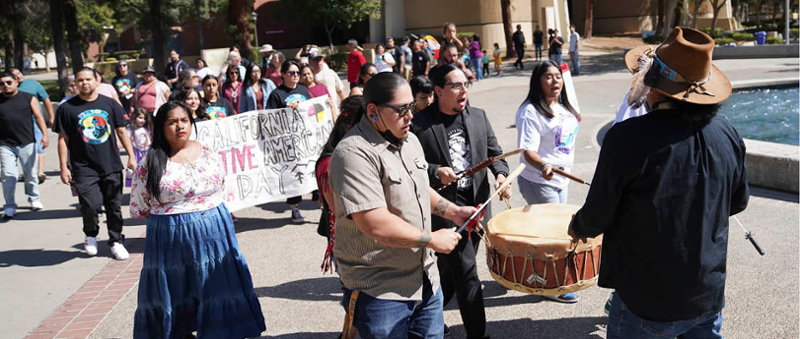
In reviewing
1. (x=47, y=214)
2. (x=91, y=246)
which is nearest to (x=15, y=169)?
(x=47, y=214)

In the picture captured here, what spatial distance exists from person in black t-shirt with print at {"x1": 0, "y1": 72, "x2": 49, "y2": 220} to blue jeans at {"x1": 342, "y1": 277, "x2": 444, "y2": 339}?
7.60 metres

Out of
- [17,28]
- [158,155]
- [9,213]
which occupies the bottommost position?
[9,213]

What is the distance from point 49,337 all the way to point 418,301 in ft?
11.6

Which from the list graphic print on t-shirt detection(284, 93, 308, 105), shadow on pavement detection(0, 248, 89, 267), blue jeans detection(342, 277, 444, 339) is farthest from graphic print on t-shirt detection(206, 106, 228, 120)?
blue jeans detection(342, 277, 444, 339)

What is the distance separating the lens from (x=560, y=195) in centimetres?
530

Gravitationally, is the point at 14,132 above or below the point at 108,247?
above

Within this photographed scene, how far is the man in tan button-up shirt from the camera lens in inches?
118

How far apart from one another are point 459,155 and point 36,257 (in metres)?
5.36

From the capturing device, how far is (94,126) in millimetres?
7027

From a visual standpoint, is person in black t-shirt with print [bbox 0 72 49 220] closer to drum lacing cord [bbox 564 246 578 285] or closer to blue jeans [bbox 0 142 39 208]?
blue jeans [bbox 0 142 39 208]

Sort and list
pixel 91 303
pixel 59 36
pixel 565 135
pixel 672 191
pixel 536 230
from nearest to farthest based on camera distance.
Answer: pixel 672 191 → pixel 536 230 → pixel 565 135 → pixel 91 303 → pixel 59 36

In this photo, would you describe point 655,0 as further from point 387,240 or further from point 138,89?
point 387,240

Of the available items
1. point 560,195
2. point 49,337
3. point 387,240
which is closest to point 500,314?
point 560,195

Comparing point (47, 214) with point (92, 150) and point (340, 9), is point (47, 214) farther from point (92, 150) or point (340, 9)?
point (340, 9)
